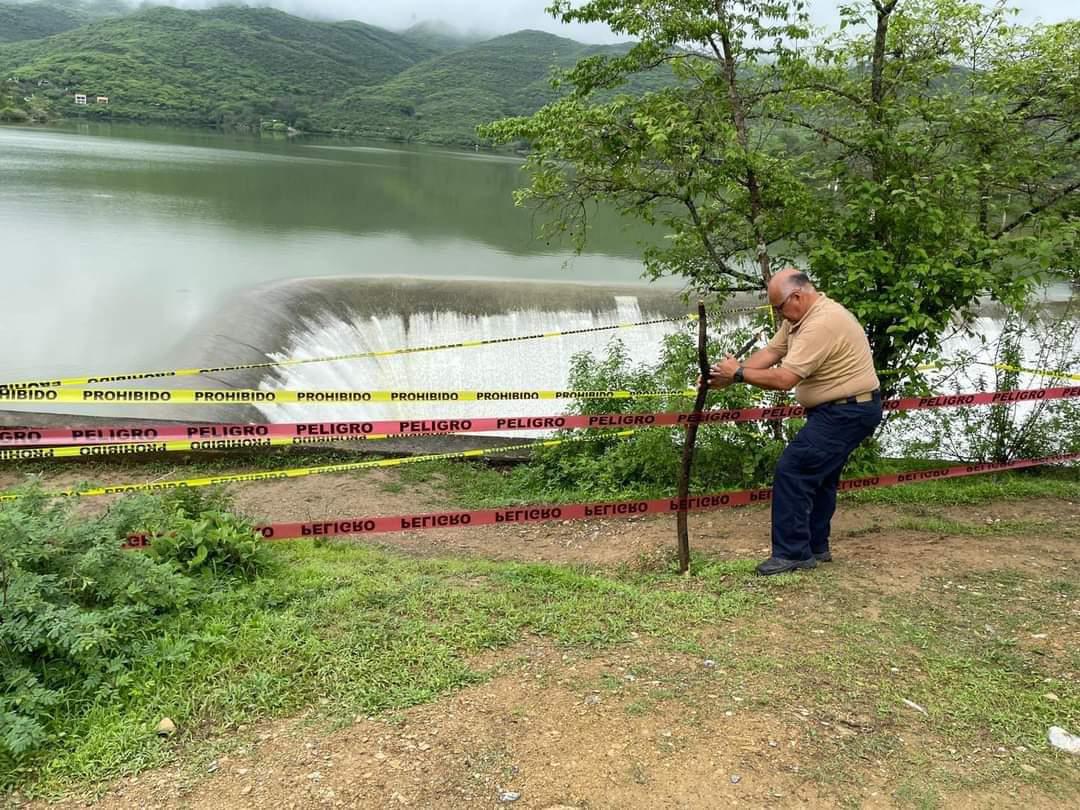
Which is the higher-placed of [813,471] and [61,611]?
[813,471]

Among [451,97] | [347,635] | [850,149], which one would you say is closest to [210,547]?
[347,635]

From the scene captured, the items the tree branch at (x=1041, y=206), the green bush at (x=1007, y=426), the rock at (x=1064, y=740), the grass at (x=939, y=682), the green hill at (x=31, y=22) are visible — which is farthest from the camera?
the green hill at (x=31, y=22)

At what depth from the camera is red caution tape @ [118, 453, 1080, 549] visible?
5.40 metres

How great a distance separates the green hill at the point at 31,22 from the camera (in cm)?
14300

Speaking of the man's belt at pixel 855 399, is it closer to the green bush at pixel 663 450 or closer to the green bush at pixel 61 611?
the green bush at pixel 663 450

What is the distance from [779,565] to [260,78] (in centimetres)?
12268

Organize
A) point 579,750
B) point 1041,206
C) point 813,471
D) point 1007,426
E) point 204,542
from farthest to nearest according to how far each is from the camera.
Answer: point 1007,426
point 1041,206
point 813,471
point 204,542
point 579,750

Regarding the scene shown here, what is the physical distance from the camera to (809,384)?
4496 millimetres

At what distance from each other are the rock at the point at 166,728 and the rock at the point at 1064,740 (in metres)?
3.60

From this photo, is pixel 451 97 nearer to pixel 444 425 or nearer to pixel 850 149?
pixel 850 149

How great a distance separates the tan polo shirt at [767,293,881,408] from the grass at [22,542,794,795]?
4.09 ft

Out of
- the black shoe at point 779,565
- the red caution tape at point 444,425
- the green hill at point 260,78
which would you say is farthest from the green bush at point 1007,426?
the green hill at point 260,78

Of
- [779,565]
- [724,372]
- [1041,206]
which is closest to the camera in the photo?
[724,372]

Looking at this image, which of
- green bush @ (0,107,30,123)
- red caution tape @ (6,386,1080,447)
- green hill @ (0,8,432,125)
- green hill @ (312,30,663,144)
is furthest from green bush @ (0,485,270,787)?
green hill @ (0,8,432,125)
